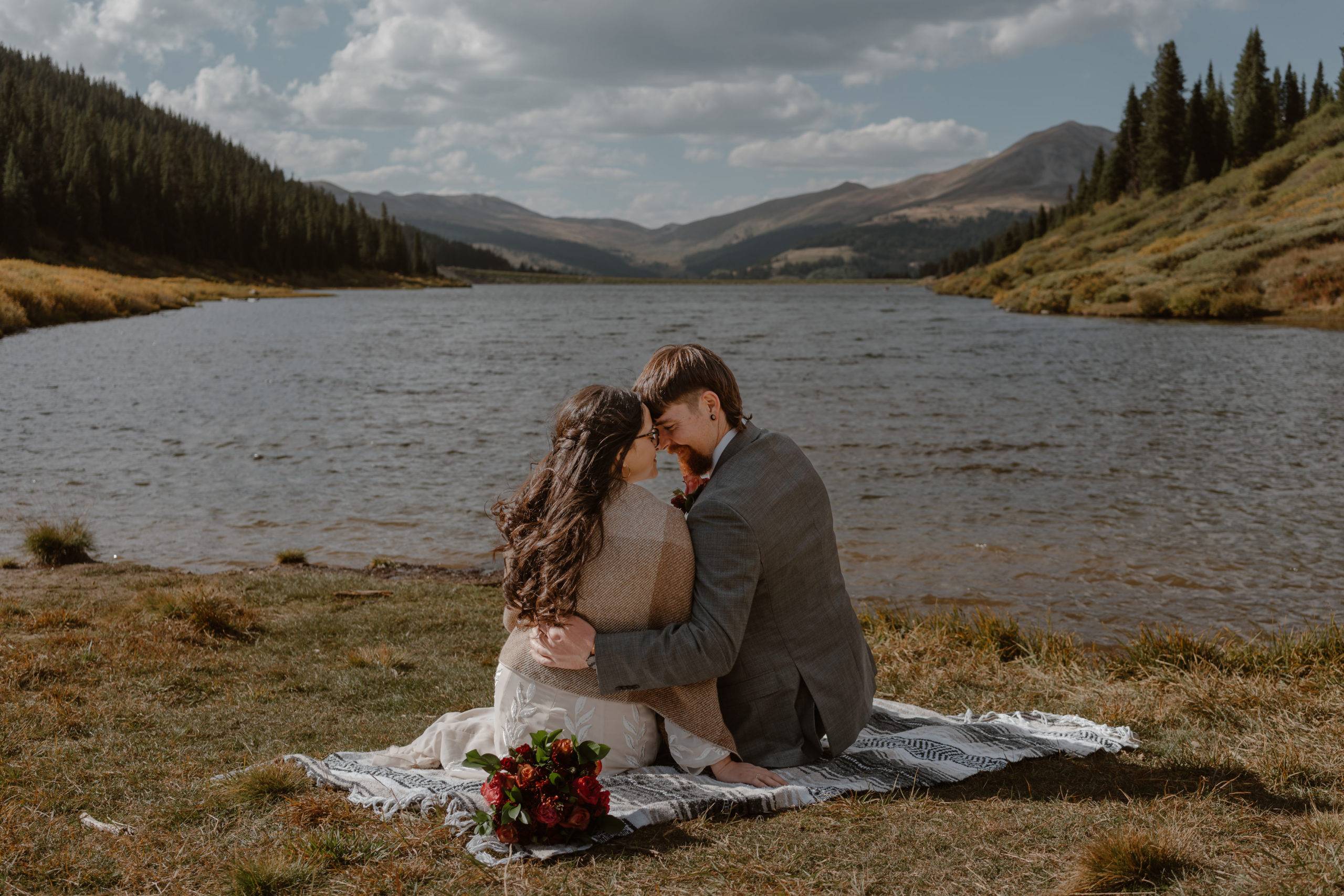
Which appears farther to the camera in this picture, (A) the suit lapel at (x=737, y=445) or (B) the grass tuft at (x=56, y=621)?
(B) the grass tuft at (x=56, y=621)

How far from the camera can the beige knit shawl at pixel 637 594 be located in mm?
4094

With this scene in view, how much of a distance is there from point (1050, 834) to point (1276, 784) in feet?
4.69

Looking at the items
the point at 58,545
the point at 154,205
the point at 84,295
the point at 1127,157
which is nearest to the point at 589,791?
the point at 58,545

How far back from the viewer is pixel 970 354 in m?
39.9

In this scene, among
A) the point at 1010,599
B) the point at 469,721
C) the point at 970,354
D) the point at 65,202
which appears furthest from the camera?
the point at 65,202

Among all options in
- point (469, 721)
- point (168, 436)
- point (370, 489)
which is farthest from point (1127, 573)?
point (168, 436)

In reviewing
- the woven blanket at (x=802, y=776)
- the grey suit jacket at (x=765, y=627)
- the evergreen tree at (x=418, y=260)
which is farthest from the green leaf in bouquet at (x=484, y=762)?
the evergreen tree at (x=418, y=260)

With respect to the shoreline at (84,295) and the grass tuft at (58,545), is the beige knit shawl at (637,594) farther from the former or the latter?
the shoreline at (84,295)

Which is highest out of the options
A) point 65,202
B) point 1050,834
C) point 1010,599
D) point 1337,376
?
point 65,202

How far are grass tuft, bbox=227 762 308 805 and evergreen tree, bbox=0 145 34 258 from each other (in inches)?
3857

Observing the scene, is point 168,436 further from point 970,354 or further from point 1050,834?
point 970,354

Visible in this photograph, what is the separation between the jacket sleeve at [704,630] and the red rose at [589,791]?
44 cm

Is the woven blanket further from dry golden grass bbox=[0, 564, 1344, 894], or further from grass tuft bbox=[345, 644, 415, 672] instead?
grass tuft bbox=[345, 644, 415, 672]

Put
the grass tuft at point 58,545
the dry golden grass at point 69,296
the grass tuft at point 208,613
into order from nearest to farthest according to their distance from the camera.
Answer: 1. the grass tuft at point 208,613
2. the grass tuft at point 58,545
3. the dry golden grass at point 69,296
